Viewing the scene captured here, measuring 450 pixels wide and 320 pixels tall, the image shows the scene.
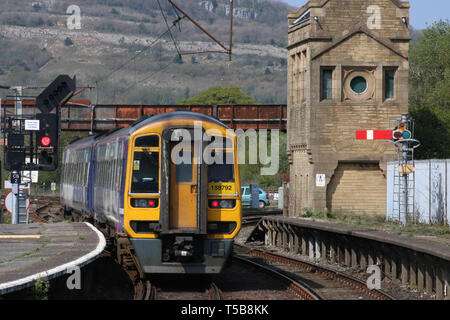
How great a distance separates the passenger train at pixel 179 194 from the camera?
16.2 m

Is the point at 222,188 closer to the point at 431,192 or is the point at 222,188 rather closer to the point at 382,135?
the point at 431,192

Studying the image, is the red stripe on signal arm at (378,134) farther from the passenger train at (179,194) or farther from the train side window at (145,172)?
the train side window at (145,172)

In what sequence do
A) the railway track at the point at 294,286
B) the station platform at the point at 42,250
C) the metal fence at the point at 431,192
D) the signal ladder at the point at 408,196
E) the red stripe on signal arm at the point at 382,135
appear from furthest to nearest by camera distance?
the red stripe on signal arm at the point at 382,135 → the signal ladder at the point at 408,196 → the metal fence at the point at 431,192 → the railway track at the point at 294,286 → the station platform at the point at 42,250

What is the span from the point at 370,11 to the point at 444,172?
10.4 m

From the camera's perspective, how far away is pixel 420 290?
16.8m

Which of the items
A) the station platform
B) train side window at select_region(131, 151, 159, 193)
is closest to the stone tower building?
the station platform

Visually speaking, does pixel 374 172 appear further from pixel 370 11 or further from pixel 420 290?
pixel 420 290

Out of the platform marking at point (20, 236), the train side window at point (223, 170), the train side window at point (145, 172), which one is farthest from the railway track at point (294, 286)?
the platform marking at point (20, 236)

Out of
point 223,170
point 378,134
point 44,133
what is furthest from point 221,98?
point 223,170

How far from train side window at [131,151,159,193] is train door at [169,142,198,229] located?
0.41 m

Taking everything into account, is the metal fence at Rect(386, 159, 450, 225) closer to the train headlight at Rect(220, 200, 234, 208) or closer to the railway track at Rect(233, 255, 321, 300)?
the railway track at Rect(233, 255, 321, 300)

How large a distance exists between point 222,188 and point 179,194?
93 centimetres

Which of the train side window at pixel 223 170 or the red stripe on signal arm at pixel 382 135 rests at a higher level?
the red stripe on signal arm at pixel 382 135
